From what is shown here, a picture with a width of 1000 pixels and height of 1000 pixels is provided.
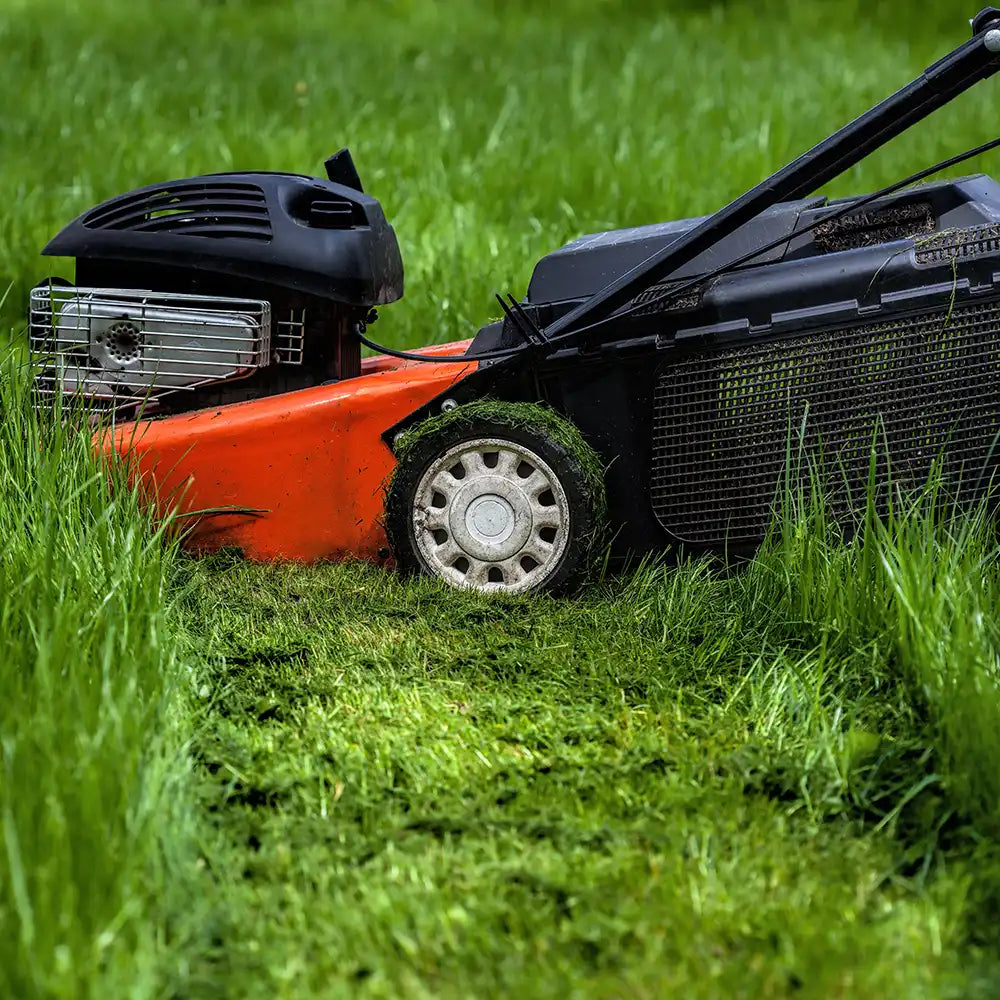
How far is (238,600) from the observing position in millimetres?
3061

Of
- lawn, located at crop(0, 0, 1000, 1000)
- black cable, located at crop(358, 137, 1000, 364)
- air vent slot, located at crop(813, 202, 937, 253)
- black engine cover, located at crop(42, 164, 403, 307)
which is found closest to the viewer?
lawn, located at crop(0, 0, 1000, 1000)

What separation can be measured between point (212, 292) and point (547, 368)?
2.70ft

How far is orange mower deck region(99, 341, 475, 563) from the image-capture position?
3219mm

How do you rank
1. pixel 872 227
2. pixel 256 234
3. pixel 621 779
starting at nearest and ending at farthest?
pixel 621 779
pixel 872 227
pixel 256 234

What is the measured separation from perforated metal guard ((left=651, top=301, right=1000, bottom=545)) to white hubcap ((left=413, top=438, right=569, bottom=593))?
0.80 feet

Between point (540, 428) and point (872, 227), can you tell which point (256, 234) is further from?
point (872, 227)

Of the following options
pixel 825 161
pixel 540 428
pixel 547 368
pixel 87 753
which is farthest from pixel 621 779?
pixel 825 161

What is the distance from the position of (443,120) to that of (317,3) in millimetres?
6047

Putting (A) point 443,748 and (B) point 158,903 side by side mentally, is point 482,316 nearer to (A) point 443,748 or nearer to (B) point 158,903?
(A) point 443,748

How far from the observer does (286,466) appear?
3236mm

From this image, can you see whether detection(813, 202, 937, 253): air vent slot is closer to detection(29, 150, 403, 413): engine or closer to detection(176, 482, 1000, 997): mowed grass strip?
detection(176, 482, 1000, 997): mowed grass strip

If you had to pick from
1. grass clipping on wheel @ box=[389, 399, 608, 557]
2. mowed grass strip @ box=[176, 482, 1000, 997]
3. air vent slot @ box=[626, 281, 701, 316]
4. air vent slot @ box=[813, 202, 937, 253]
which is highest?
air vent slot @ box=[813, 202, 937, 253]

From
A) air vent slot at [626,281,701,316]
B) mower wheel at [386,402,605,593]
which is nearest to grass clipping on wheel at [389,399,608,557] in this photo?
mower wheel at [386,402,605,593]

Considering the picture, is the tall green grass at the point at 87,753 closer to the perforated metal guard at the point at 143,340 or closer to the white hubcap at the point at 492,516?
the perforated metal guard at the point at 143,340
